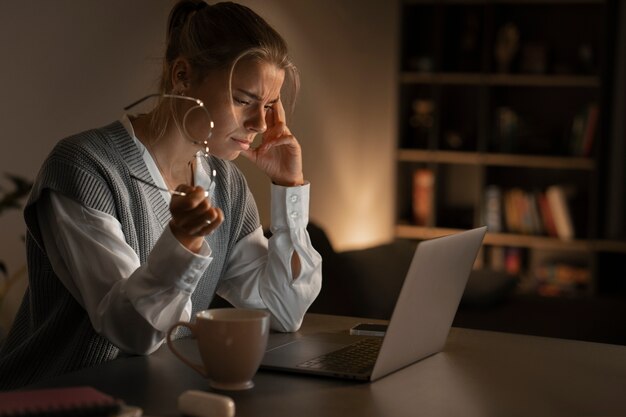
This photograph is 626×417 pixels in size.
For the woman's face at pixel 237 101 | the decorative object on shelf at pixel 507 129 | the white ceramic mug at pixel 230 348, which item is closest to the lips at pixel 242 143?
the woman's face at pixel 237 101

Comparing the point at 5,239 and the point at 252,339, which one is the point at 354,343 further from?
the point at 5,239

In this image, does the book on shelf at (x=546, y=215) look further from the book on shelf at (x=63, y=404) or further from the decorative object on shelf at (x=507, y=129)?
the book on shelf at (x=63, y=404)

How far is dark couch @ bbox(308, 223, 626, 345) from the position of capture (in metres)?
3.29

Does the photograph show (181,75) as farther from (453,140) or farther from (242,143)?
(453,140)

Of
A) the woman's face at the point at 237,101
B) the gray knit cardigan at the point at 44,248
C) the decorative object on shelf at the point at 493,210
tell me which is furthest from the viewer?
the decorative object on shelf at the point at 493,210

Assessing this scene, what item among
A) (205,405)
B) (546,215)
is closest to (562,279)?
(546,215)

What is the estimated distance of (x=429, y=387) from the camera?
1.26 metres

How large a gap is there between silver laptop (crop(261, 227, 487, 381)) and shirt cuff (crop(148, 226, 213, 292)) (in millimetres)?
167

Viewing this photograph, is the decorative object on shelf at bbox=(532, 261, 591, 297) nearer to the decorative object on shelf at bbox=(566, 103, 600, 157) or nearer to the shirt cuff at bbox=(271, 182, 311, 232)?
the decorative object on shelf at bbox=(566, 103, 600, 157)

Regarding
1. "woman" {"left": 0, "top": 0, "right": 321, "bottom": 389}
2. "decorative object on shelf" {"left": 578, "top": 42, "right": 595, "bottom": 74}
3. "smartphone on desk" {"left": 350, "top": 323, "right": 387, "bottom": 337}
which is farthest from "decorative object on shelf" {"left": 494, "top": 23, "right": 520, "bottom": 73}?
"smartphone on desk" {"left": 350, "top": 323, "right": 387, "bottom": 337}

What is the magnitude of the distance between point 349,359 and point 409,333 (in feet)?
0.32

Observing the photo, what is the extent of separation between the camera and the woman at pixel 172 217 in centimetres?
139

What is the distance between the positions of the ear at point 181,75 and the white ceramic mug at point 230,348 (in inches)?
25.4

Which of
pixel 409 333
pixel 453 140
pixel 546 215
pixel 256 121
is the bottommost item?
pixel 546 215
